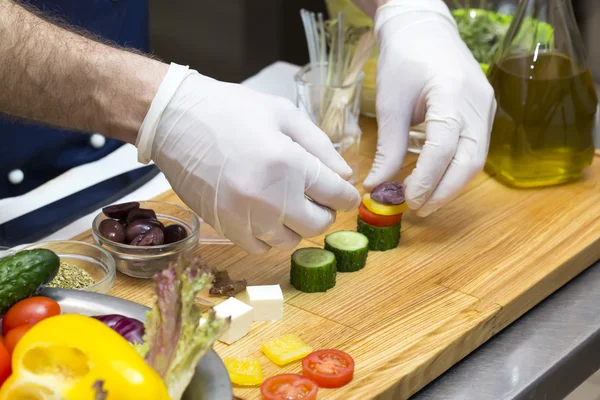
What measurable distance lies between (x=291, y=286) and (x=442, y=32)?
618mm

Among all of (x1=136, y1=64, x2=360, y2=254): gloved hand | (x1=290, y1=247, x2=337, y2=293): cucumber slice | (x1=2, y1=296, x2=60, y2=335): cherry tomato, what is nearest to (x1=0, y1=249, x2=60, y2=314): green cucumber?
(x1=2, y1=296, x2=60, y2=335): cherry tomato

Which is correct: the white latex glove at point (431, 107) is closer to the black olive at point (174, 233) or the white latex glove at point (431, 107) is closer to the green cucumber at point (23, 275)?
the black olive at point (174, 233)

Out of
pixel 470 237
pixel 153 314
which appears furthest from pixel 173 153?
pixel 470 237

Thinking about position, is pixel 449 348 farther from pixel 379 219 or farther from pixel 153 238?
pixel 153 238

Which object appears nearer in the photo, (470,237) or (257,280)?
(257,280)

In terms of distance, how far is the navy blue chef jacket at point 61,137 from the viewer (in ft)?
5.60

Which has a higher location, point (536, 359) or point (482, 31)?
point (482, 31)

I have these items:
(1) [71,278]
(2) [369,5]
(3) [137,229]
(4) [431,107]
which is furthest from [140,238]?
(2) [369,5]

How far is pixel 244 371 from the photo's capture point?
1112 millimetres

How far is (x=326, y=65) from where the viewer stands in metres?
1.90

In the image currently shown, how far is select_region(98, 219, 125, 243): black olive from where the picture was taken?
4.48 feet

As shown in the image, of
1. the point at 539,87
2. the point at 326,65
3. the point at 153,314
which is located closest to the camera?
the point at 153,314

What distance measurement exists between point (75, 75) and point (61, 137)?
53 centimetres

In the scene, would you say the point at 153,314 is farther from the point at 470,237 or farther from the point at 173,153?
the point at 470,237
